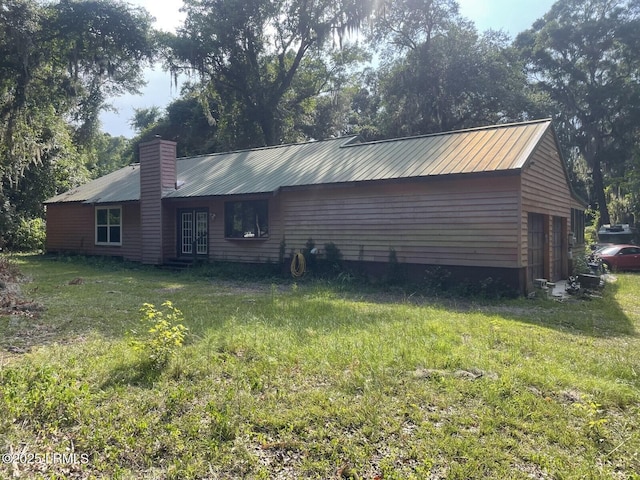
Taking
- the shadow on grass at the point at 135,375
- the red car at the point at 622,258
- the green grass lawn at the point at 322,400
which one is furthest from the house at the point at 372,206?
the shadow on grass at the point at 135,375

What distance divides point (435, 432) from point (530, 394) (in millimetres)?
1124

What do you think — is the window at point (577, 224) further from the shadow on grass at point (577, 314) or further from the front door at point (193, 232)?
the front door at point (193, 232)

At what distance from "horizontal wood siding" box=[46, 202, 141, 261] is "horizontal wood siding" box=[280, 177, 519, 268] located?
6960mm

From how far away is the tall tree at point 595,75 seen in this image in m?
27.5

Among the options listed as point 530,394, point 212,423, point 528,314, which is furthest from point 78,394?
point 528,314

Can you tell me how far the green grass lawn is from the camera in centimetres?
295

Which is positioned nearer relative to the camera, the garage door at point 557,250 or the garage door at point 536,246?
the garage door at point 536,246

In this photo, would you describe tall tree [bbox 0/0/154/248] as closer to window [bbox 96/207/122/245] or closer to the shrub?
the shrub

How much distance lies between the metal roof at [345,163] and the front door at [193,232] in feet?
2.86

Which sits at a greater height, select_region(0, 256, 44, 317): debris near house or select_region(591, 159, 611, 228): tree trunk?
select_region(591, 159, 611, 228): tree trunk

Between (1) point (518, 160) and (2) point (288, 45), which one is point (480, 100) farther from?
(1) point (518, 160)

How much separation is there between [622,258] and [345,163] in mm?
12719

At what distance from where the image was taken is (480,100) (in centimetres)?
2527

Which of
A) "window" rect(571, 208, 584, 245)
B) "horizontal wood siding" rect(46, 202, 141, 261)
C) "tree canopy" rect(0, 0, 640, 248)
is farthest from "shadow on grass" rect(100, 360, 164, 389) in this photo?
"tree canopy" rect(0, 0, 640, 248)
